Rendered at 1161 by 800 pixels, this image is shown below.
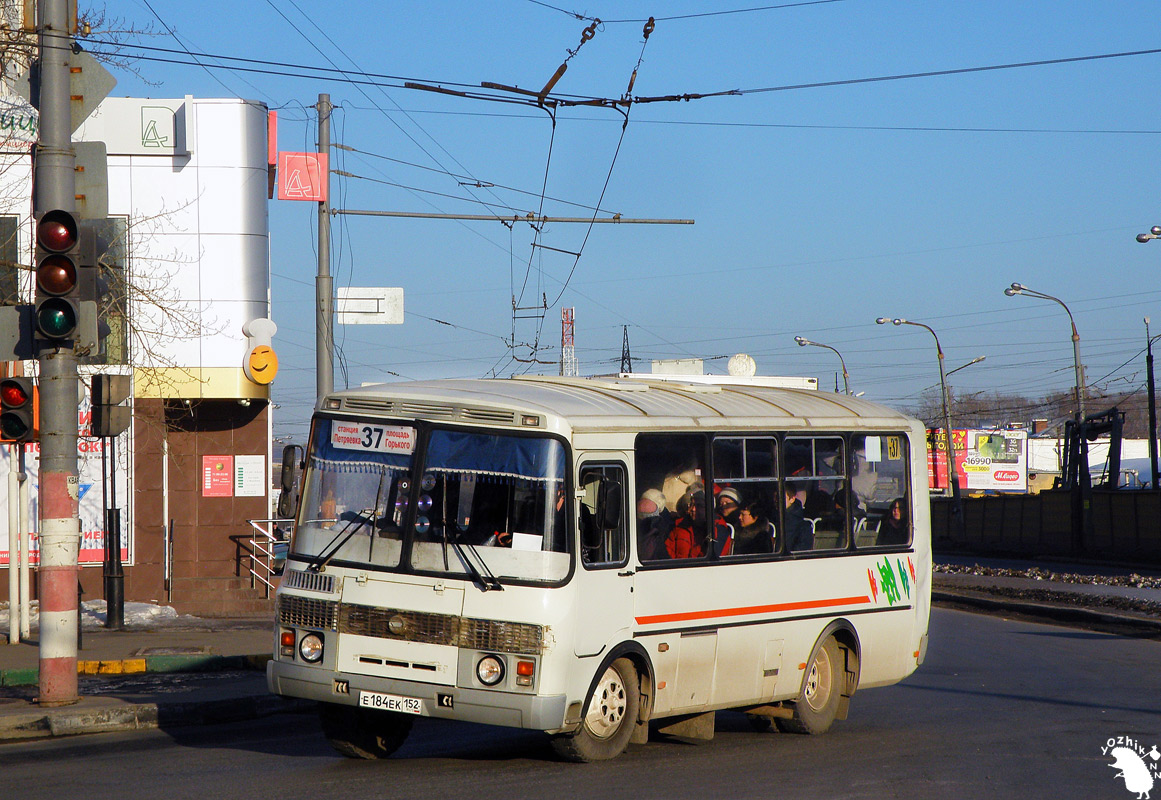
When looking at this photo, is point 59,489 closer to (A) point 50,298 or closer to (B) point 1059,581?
(A) point 50,298

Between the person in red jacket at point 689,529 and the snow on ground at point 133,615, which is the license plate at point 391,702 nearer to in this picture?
Result: the person in red jacket at point 689,529

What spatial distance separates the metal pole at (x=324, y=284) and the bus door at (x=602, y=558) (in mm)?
9861

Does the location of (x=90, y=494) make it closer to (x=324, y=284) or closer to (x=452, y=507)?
(x=324, y=284)

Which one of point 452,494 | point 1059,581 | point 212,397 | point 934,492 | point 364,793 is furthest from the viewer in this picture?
point 934,492

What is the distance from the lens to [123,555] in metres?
20.0

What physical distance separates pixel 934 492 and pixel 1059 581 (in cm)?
6307

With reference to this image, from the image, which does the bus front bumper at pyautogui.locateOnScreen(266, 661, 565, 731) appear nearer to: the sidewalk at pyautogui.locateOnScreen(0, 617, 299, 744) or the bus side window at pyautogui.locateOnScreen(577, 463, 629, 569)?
the bus side window at pyautogui.locateOnScreen(577, 463, 629, 569)

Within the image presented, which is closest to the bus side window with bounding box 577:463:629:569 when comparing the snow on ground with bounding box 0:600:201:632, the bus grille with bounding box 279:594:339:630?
the bus grille with bounding box 279:594:339:630

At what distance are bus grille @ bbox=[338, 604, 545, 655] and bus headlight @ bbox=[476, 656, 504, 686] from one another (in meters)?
0.07

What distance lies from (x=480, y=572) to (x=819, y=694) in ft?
12.6

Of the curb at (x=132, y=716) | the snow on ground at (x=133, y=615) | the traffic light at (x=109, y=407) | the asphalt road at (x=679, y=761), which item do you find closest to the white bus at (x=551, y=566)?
the asphalt road at (x=679, y=761)

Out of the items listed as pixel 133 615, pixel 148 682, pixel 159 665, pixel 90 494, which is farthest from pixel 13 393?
pixel 90 494

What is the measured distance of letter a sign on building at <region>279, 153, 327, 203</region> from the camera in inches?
749

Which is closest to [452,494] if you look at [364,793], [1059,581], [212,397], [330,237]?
[364,793]
